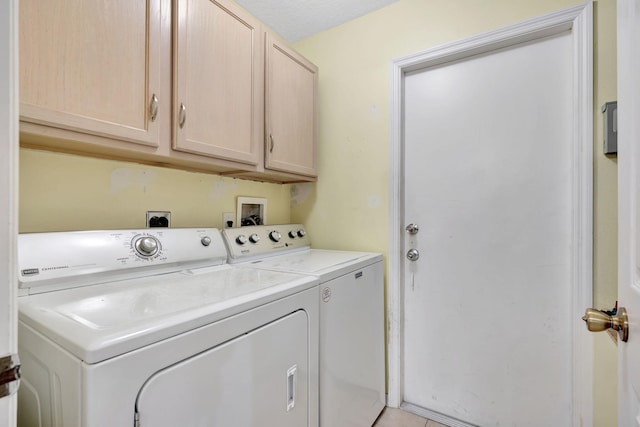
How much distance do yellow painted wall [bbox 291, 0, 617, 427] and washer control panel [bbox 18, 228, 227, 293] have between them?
916mm

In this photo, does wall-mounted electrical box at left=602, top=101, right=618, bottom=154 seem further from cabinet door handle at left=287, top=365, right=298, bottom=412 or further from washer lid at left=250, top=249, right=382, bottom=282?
cabinet door handle at left=287, top=365, right=298, bottom=412

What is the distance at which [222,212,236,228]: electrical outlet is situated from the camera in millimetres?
1702

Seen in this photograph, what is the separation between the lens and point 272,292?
90 cm

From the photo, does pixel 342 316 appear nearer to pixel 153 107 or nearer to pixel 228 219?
pixel 228 219

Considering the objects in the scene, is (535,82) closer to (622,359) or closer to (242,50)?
(622,359)

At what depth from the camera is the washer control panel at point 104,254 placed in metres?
0.89

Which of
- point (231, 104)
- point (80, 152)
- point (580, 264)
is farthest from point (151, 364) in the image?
point (580, 264)

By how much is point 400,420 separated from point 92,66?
2.19 metres

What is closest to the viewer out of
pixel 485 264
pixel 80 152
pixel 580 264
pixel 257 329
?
pixel 257 329

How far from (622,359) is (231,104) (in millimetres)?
1547

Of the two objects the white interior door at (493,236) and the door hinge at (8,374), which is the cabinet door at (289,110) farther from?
the door hinge at (8,374)

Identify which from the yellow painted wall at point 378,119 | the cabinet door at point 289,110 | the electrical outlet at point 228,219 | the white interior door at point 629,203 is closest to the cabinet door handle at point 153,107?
the cabinet door at point 289,110

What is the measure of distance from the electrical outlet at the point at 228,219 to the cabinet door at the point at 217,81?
0.43 metres

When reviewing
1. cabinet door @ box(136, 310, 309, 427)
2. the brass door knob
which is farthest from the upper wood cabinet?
the brass door knob
